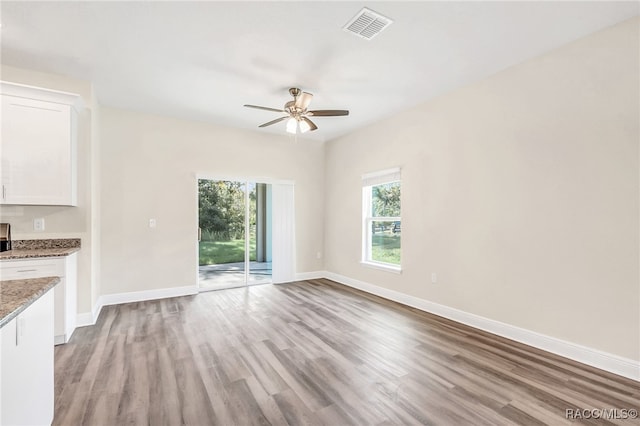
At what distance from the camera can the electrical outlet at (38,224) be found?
324cm

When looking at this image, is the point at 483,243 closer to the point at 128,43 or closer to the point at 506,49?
the point at 506,49

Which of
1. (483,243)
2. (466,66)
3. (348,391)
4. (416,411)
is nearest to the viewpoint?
(416,411)

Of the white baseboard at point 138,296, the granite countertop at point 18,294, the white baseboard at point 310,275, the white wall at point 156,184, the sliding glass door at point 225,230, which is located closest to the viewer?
the granite countertop at point 18,294

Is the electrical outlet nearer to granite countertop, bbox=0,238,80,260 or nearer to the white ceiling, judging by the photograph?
granite countertop, bbox=0,238,80,260

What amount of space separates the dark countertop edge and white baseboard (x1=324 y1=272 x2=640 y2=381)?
409 cm

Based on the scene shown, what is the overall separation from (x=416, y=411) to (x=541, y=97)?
301 centimetres

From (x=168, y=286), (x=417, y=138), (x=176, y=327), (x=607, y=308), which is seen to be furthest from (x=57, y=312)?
(x=607, y=308)

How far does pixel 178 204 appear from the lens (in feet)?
15.6

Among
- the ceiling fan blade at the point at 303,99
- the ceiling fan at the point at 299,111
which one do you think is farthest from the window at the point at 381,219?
the ceiling fan blade at the point at 303,99

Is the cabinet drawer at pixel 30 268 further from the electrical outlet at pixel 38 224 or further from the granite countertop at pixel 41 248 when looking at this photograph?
the electrical outlet at pixel 38 224

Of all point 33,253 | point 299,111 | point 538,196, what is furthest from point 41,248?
point 538,196

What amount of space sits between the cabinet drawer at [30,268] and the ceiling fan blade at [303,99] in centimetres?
295

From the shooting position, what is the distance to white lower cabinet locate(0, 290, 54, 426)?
44.7 inches

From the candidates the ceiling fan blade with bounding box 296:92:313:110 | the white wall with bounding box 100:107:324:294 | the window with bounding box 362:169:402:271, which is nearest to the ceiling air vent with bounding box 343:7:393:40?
the ceiling fan blade with bounding box 296:92:313:110
